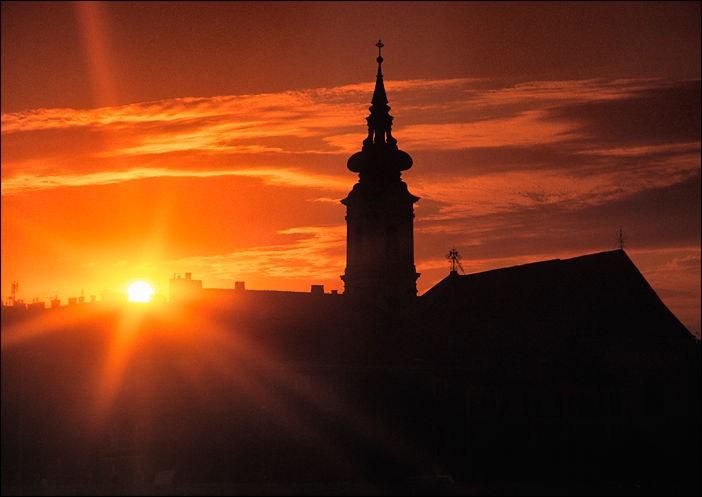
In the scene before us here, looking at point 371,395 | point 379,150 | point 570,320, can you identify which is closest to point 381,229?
point 379,150

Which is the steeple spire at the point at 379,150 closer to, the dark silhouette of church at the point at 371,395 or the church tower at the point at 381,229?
the church tower at the point at 381,229

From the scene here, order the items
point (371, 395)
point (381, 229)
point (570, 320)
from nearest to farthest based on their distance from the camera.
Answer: point (371, 395) < point (570, 320) < point (381, 229)

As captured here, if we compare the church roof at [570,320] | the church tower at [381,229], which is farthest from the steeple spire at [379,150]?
the church roof at [570,320]

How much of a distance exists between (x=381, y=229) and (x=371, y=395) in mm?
20725

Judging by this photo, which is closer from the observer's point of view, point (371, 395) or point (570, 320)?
point (371, 395)

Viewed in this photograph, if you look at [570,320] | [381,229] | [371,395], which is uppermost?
[381,229]

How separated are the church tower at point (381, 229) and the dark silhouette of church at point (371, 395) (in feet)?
20.9

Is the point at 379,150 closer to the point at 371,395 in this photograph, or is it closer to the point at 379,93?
the point at 379,93

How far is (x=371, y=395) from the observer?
46.2 metres

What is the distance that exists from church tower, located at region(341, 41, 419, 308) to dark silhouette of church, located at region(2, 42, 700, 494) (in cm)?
636

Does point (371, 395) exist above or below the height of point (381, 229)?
below

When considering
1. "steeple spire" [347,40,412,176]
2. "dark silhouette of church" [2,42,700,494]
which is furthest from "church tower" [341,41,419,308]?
"dark silhouette of church" [2,42,700,494]

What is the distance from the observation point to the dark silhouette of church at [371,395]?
40781mm

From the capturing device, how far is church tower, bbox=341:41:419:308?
214 feet
